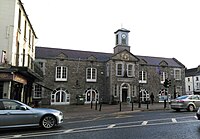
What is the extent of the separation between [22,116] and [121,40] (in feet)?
96.5

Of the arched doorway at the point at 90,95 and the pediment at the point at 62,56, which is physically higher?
the pediment at the point at 62,56

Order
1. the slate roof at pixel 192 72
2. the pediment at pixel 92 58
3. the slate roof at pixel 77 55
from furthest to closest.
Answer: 1. the slate roof at pixel 192 72
2. the pediment at pixel 92 58
3. the slate roof at pixel 77 55

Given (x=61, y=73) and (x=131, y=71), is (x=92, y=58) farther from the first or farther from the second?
(x=131, y=71)

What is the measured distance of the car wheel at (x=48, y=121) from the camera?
9.94 meters

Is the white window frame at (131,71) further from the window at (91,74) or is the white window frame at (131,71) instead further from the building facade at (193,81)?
the building facade at (193,81)

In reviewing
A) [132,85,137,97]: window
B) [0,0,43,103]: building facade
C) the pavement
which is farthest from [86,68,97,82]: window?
[0,0,43,103]: building facade

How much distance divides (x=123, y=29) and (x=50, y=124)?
1179 inches

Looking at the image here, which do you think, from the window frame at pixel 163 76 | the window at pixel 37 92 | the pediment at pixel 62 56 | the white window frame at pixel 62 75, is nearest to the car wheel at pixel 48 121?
the window at pixel 37 92

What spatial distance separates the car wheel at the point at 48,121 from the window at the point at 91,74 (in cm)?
2443

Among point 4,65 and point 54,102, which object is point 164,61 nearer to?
point 54,102

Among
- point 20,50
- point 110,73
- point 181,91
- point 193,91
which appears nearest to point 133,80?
point 110,73

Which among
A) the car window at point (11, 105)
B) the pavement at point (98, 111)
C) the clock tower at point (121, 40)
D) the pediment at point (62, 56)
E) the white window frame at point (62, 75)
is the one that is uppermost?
the clock tower at point (121, 40)

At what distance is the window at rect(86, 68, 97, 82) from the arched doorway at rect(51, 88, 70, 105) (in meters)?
4.11

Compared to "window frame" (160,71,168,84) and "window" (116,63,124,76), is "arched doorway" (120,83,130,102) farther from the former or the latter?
"window frame" (160,71,168,84)
